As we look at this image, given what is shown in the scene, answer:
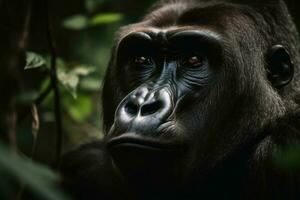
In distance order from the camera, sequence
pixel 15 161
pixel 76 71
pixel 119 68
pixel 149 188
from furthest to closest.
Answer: pixel 76 71
pixel 119 68
pixel 149 188
pixel 15 161

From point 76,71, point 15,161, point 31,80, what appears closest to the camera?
point 15,161

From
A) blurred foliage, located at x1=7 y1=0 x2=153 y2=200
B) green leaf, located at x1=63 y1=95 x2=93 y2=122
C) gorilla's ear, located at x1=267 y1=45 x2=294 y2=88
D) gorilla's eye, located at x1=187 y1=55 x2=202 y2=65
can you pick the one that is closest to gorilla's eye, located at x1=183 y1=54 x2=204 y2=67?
gorilla's eye, located at x1=187 y1=55 x2=202 y2=65

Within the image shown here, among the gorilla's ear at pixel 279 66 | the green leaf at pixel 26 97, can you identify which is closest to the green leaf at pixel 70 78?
the green leaf at pixel 26 97

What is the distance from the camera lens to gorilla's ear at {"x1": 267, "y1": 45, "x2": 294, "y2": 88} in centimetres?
446

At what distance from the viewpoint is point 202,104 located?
4074 millimetres

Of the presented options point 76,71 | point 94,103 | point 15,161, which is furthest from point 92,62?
point 15,161

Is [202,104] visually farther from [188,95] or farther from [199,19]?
[199,19]

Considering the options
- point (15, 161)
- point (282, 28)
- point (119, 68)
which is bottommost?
point (119, 68)

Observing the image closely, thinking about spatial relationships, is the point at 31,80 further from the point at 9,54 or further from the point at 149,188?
the point at 149,188

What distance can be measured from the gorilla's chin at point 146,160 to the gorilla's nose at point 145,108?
12 centimetres

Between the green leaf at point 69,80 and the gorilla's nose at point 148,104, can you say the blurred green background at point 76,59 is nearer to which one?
the green leaf at point 69,80

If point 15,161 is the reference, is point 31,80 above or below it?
below

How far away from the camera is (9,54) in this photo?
14.7 ft

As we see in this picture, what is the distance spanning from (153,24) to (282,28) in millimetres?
1064
